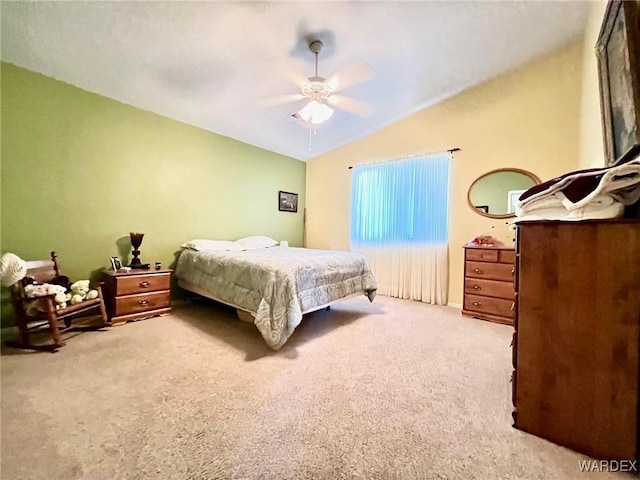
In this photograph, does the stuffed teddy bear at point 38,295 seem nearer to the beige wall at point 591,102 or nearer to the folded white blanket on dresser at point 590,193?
the folded white blanket on dresser at point 590,193

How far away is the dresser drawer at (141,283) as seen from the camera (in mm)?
2740

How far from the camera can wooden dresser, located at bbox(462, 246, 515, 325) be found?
114 inches

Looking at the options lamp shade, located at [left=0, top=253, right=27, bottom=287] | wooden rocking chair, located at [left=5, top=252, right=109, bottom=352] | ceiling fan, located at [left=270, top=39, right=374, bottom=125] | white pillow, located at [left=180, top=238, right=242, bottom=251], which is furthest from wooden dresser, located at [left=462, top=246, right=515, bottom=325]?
lamp shade, located at [left=0, top=253, right=27, bottom=287]

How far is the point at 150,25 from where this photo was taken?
6.89 feet

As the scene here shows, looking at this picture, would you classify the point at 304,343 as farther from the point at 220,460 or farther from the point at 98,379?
the point at 98,379

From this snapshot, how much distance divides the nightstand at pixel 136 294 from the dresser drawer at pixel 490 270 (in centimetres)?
367

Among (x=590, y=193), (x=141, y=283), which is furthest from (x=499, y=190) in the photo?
(x=141, y=283)

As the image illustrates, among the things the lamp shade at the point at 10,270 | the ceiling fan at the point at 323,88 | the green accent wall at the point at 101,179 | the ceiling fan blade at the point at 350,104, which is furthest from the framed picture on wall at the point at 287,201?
the lamp shade at the point at 10,270

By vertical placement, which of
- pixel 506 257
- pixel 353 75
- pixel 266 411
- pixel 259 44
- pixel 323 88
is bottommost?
pixel 266 411

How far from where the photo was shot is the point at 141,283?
289 cm

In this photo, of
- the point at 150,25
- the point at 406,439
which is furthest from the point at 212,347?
the point at 150,25

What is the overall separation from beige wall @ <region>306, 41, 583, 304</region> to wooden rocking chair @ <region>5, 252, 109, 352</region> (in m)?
4.22

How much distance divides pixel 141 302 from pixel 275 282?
1.77m

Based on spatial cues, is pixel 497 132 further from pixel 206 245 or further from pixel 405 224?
pixel 206 245
